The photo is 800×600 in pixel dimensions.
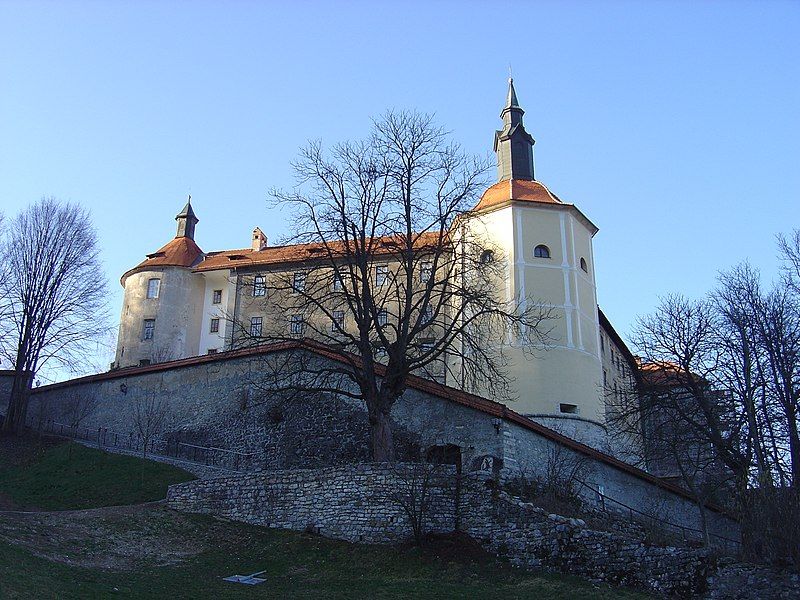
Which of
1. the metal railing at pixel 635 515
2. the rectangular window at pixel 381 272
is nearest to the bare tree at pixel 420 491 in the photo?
the metal railing at pixel 635 515

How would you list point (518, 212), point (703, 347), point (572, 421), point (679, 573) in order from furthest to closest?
point (518, 212) → point (572, 421) → point (703, 347) → point (679, 573)

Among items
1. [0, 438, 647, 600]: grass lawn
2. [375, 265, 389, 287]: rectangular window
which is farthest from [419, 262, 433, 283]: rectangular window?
[0, 438, 647, 600]: grass lawn

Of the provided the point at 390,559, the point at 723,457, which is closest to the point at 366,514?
the point at 390,559

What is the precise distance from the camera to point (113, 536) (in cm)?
2008

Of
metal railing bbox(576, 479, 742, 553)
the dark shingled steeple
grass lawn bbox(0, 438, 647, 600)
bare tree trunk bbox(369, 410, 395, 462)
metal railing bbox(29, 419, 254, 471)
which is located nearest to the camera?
grass lawn bbox(0, 438, 647, 600)

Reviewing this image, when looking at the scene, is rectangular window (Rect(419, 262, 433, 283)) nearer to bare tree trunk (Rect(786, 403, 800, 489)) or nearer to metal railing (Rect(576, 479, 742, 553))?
metal railing (Rect(576, 479, 742, 553))

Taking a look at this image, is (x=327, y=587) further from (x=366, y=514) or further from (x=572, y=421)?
(x=572, y=421)

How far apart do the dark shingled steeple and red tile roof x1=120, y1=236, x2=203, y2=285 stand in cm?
2080

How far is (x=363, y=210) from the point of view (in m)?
25.7

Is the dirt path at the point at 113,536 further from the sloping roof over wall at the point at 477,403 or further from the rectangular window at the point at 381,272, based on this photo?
the rectangular window at the point at 381,272

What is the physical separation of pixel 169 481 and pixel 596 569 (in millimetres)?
14563

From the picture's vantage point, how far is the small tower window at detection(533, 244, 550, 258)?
37.2 meters

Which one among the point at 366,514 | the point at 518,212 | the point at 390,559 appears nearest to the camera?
the point at 390,559

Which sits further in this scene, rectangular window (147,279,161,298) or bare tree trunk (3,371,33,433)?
rectangular window (147,279,161,298)
